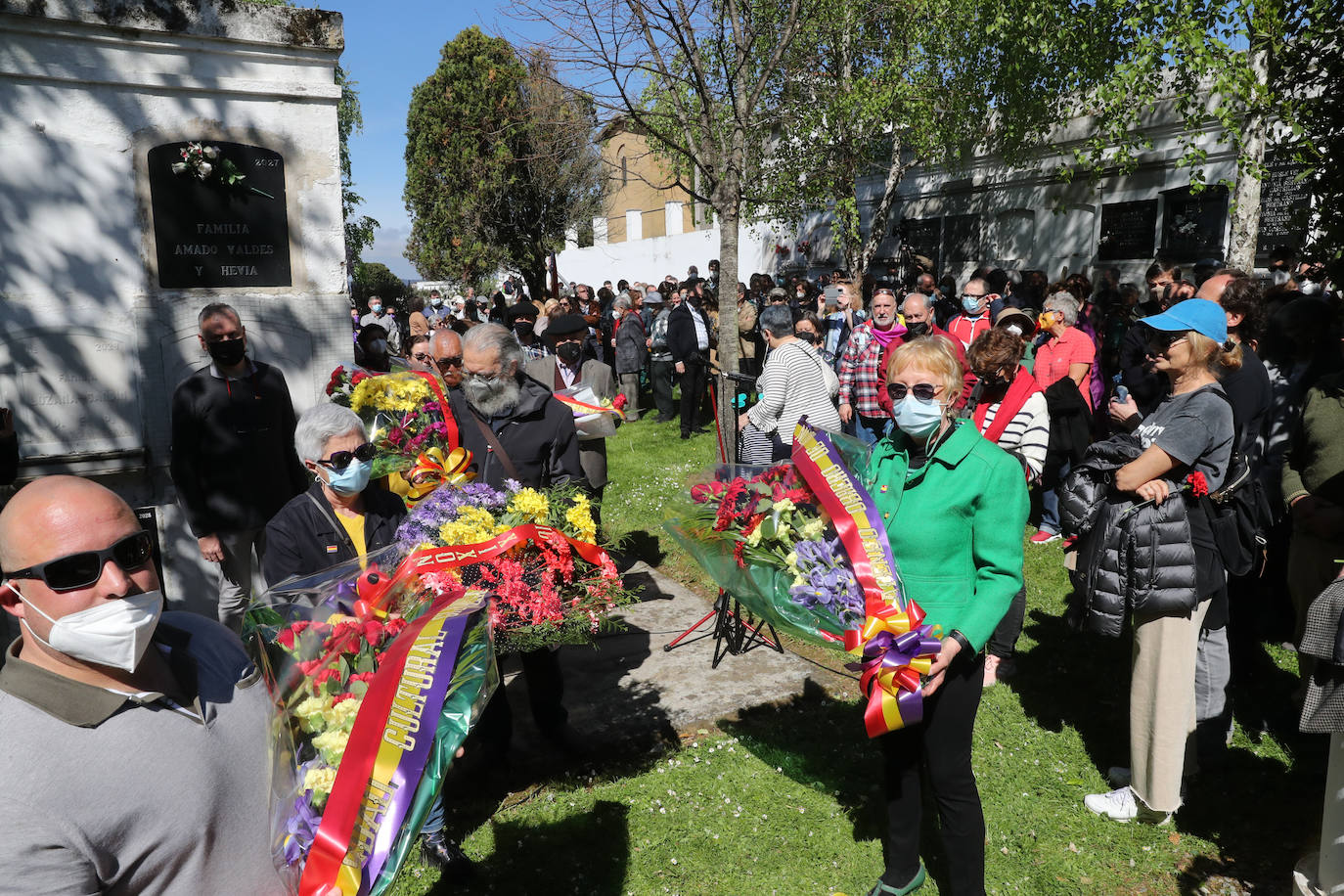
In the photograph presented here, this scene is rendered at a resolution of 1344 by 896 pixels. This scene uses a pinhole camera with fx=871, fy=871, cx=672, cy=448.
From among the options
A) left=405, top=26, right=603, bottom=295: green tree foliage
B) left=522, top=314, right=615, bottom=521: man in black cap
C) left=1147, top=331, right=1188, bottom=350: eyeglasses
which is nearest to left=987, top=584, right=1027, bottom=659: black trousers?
left=1147, top=331, right=1188, bottom=350: eyeglasses

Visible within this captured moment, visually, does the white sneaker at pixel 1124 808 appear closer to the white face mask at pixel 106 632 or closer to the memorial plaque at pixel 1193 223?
the white face mask at pixel 106 632

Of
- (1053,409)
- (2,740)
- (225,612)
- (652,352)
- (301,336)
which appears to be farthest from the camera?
(652,352)

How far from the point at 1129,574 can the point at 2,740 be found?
3805mm

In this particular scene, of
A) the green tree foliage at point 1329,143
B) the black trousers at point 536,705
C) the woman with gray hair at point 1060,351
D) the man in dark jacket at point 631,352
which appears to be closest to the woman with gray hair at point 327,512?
the black trousers at point 536,705

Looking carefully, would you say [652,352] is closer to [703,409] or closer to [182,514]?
[703,409]

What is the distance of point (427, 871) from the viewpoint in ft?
12.4

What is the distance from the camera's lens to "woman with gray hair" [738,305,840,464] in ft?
22.3

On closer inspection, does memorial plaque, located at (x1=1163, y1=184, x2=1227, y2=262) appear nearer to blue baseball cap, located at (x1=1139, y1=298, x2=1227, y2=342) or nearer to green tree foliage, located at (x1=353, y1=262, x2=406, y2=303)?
blue baseball cap, located at (x1=1139, y1=298, x2=1227, y2=342)

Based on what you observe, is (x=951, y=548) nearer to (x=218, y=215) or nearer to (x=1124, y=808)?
(x=1124, y=808)

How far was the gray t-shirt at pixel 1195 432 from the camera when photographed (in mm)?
3574

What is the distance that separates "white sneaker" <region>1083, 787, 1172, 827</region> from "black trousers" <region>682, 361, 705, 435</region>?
8.92 m

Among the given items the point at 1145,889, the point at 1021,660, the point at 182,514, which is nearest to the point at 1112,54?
the point at 1021,660

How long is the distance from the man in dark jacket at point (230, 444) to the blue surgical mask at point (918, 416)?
379cm

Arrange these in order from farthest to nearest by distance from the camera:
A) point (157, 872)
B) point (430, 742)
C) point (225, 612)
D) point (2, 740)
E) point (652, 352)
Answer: point (652, 352), point (225, 612), point (430, 742), point (157, 872), point (2, 740)
